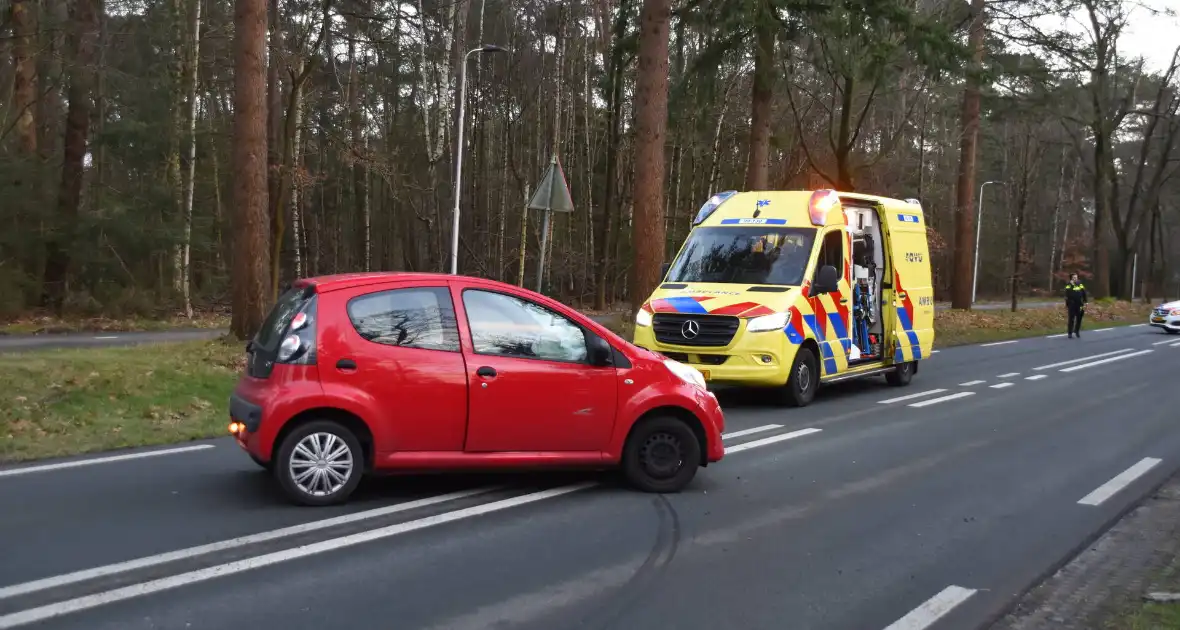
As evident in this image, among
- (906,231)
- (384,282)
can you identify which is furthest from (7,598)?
(906,231)

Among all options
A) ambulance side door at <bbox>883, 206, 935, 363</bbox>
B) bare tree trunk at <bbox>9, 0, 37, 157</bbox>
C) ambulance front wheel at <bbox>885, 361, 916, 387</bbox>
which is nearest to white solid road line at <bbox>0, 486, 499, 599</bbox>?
ambulance side door at <bbox>883, 206, 935, 363</bbox>

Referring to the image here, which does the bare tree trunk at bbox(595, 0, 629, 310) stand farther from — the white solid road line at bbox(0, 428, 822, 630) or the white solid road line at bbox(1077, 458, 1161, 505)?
the white solid road line at bbox(0, 428, 822, 630)

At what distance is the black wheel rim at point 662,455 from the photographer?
7.65 meters

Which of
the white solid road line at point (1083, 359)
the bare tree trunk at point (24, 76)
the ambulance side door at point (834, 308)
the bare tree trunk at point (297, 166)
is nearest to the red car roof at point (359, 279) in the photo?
the ambulance side door at point (834, 308)

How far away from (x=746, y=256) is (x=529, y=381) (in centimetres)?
731

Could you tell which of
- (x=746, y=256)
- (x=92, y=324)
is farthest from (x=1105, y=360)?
(x=92, y=324)

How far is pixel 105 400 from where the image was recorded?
34.7 ft

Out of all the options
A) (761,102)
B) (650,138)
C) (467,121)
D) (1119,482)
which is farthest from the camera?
(467,121)

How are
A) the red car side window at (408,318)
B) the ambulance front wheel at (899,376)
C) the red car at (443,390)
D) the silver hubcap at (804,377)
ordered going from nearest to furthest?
1. the red car at (443,390)
2. the red car side window at (408,318)
3. the silver hubcap at (804,377)
4. the ambulance front wheel at (899,376)

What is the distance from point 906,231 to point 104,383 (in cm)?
1172

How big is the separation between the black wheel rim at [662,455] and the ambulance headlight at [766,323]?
16.1 feet

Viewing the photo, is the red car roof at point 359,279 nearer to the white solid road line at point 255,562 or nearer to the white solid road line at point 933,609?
the white solid road line at point 255,562

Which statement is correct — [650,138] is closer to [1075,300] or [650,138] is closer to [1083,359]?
[1083,359]

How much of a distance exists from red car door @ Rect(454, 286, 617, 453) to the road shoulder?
3171 mm
